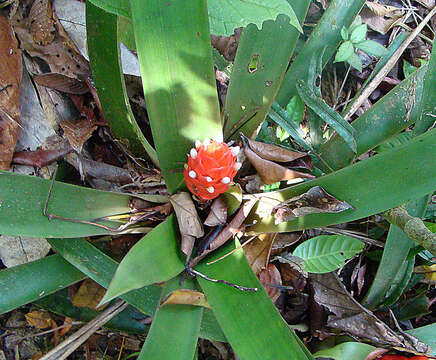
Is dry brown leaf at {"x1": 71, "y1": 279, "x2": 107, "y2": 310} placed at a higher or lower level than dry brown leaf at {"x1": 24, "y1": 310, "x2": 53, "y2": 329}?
higher

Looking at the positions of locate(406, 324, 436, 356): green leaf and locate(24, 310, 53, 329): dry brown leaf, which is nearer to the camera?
locate(406, 324, 436, 356): green leaf

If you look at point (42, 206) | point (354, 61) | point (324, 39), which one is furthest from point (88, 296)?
point (354, 61)

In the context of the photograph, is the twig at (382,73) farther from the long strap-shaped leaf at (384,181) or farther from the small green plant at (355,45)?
the long strap-shaped leaf at (384,181)

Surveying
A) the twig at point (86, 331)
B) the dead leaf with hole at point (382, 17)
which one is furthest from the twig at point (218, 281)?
the dead leaf with hole at point (382, 17)

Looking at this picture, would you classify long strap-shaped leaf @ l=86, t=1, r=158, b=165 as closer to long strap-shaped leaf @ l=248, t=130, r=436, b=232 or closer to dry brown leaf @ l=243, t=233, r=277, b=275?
dry brown leaf @ l=243, t=233, r=277, b=275

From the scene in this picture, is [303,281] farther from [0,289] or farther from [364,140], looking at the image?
[0,289]

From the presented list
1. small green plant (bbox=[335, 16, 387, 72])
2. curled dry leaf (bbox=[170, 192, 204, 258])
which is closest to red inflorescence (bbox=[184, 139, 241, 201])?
curled dry leaf (bbox=[170, 192, 204, 258])

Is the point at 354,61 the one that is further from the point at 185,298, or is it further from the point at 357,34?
the point at 185,298
